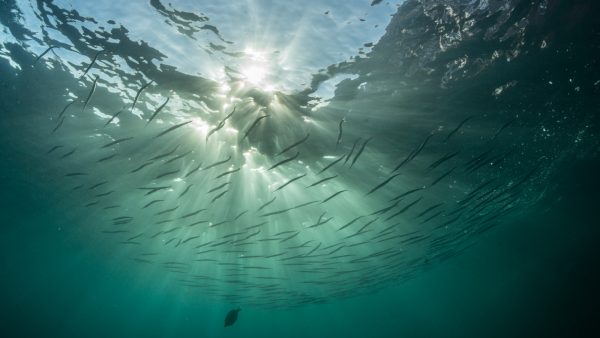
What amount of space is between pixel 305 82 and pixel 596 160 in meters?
20.5

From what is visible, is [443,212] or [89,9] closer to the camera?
[89,9]

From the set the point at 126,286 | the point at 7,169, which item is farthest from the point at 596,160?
the point at 126,286

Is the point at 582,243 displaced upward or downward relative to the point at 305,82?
upward

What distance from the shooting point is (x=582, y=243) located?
131 ft

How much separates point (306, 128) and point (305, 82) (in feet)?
7.51

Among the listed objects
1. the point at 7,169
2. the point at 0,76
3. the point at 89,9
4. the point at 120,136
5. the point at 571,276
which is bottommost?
the point at 571,276

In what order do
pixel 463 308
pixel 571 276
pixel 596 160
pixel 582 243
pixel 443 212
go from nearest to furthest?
pixel 596 160, pixel 443 212, pixel 571 276, pixel 582 243, pixel 463 308

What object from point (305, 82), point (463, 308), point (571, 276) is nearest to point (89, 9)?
point (305, 82)

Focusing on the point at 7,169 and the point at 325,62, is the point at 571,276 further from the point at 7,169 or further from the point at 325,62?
the point at 7,169

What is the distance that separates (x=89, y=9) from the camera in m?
7.12

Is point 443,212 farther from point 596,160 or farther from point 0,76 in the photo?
point 0,76

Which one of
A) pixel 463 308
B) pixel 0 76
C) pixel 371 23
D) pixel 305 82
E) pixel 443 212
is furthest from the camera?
pixel 463 308

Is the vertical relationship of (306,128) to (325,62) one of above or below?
above

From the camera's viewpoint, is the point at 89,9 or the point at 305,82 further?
the point at 305,82
